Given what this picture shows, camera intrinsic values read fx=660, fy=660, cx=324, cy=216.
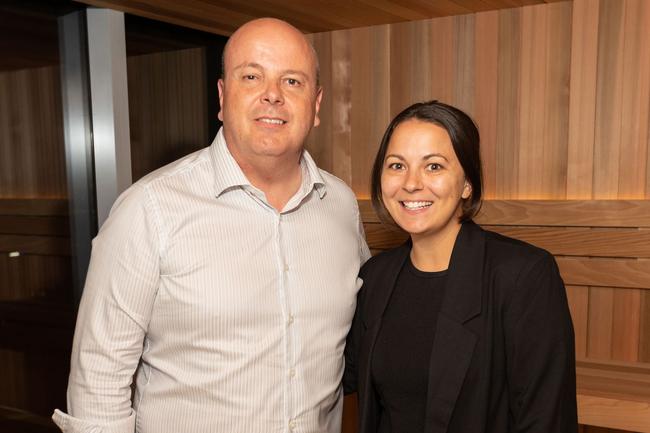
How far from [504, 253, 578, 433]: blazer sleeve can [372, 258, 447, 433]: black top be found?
20cm

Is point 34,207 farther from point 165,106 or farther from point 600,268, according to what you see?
point 600,268

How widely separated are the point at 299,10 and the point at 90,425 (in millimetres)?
1731

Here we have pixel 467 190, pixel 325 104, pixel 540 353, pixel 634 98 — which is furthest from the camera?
pixel 325 104

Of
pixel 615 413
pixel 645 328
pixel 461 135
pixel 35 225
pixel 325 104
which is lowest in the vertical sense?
pixel 615 413

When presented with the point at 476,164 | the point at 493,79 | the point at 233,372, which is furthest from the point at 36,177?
the point at 493,79

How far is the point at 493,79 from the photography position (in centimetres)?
277

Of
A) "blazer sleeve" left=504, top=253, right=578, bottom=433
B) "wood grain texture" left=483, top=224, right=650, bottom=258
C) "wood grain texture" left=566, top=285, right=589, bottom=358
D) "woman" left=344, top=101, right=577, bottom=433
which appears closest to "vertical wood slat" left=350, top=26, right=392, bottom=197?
"wood grain texture" left=483, top=224, right=650, bottom=258

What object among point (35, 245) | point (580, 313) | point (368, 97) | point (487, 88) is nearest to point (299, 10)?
point (368, 97)

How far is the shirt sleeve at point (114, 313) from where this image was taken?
59.9 inches

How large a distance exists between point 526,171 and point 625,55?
1.88 feet

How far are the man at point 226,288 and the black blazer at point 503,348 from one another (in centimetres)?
32

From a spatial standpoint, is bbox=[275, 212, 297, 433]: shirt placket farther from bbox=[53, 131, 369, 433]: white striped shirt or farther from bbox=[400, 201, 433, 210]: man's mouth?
bbox=[400, 201, 433, 210]: man's mouth

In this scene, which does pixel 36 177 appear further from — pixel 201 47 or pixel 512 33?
pixel 512 33

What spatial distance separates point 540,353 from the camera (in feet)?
4.97
